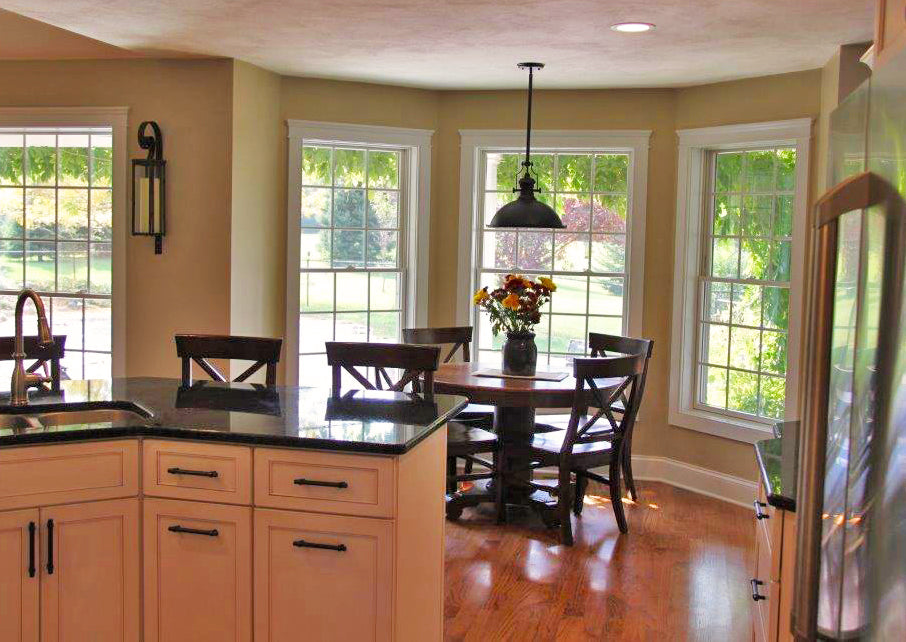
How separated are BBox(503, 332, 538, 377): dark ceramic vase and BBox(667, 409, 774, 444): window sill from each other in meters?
1.33

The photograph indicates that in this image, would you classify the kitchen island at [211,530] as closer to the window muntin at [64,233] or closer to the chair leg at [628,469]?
the chair leg at [628,469]

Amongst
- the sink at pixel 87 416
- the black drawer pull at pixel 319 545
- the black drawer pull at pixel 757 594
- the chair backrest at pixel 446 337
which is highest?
the chair backrest at pixel 446 337

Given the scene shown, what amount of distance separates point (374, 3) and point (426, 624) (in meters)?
2.47

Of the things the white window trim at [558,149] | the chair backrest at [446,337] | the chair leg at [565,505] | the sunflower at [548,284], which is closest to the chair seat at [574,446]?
the chair leg at [565,505]

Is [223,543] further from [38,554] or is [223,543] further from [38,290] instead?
[38,290]

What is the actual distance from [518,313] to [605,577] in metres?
1.51

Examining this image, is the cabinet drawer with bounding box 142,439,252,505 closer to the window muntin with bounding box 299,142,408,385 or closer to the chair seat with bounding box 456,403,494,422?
the chair seat with bounding box 456,403,494,422

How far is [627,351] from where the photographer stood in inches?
222

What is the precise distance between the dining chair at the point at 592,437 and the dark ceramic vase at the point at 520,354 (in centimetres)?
35

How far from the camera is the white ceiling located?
4.16 m

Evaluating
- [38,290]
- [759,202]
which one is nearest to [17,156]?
[38,290]

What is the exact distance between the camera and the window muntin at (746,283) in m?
5.73

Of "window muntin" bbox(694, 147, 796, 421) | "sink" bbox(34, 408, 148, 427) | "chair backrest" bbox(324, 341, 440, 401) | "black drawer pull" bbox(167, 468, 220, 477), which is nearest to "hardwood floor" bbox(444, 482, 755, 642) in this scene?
"window muntin" bbox(694, 147, 796, 421)

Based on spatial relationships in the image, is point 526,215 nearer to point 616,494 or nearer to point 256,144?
point 616,494
